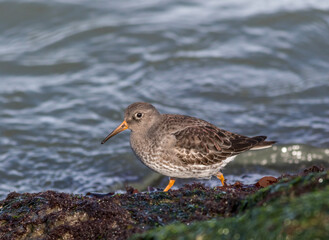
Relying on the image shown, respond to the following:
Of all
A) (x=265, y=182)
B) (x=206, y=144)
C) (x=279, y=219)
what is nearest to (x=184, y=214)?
(x=279, y=219)

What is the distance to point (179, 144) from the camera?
22.1 ft

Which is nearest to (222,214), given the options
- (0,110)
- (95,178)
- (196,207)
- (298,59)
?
(196,207)

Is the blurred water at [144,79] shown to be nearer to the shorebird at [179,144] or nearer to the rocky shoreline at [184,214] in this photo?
the shorebird at [179,144]

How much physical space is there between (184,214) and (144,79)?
781 centimetres

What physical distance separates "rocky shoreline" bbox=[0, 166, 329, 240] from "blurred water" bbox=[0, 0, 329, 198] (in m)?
3.05

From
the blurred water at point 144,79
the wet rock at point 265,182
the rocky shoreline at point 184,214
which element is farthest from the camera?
the blurred water at point 144,79

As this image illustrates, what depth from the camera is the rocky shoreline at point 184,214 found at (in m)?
2.93

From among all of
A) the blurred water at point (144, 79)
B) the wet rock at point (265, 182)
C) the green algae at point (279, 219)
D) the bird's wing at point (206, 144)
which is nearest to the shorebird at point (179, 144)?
the bird's wing at point (206, 144)

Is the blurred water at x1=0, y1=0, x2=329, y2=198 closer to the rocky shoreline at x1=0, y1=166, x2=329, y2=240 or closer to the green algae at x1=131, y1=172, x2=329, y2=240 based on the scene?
the rocky shoreline at x1=0, y1=166, x2=329, y2=240

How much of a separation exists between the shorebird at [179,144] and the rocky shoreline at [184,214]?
1.21 metres

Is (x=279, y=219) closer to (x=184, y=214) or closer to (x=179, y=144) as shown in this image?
(x=184, y=214)

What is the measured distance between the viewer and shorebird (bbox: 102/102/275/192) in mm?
6676

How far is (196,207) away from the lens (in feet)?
14.7

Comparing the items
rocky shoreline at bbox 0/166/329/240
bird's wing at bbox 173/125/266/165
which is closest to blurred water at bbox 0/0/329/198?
bird's wing at bbox 173/125/266/165
